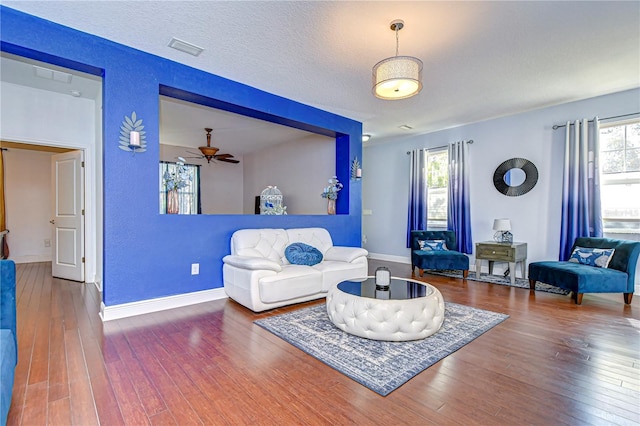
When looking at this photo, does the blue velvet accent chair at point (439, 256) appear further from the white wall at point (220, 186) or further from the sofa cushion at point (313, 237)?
the white wall at point (220, 186)

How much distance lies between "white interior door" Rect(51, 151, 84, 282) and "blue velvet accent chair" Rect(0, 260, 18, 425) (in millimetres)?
3398

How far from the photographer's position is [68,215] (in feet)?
15.5

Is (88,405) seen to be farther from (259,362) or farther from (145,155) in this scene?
(145,155)

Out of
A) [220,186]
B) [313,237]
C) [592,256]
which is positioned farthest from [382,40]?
[220,186]

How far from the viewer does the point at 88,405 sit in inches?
64.6

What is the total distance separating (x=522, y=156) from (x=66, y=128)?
698 centimetres

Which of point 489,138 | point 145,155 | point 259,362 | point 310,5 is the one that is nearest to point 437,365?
point 259,362

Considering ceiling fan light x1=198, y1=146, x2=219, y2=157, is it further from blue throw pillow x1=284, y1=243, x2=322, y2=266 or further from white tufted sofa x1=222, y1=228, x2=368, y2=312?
blue throw pillow x1=284, y1=243, x2=322, y2=266

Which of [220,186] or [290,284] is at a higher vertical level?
[220,186]

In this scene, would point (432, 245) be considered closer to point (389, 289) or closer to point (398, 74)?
point (389, 289)

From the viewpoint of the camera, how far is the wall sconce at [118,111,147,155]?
9.88 feet

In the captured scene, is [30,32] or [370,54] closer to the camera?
[30,32]

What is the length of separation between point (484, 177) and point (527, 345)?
3749 mm

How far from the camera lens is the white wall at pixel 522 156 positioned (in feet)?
15.2
